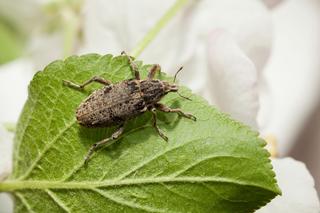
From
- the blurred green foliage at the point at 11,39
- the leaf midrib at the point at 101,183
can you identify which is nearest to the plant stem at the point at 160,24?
the leaf midrib at the point at 101,183

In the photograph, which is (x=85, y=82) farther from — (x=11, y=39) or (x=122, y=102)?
(x=11, y=39)

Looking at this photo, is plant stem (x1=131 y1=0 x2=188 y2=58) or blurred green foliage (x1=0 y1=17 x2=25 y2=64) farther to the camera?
blurred green foliage (x1=0 y1=17 x2=25 y2=64)

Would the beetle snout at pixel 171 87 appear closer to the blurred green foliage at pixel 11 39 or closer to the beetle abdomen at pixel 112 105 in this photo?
the beetle abdomen at pixel 112 105

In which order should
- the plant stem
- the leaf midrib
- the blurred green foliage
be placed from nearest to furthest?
the leaf midrib → the plant stem → the blurred green foliage

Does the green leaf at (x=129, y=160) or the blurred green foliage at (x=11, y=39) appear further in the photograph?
the blurred green foliage at (x=11, y=39)

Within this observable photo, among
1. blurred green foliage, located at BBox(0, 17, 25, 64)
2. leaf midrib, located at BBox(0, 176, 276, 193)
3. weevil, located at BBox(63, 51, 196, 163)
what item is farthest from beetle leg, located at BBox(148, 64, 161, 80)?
blurred green foliage, located at BBox(0, 17, 25, 64)

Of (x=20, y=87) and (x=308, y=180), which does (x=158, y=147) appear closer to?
(x=308, y=180)

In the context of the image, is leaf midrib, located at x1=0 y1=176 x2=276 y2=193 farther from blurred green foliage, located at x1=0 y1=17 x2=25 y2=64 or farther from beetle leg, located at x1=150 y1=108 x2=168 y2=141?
blurred green foliage, located at x1=0 y1=17 x2=25 y2=64

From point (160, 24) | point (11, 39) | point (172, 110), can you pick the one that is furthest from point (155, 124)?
point (11, 39)
